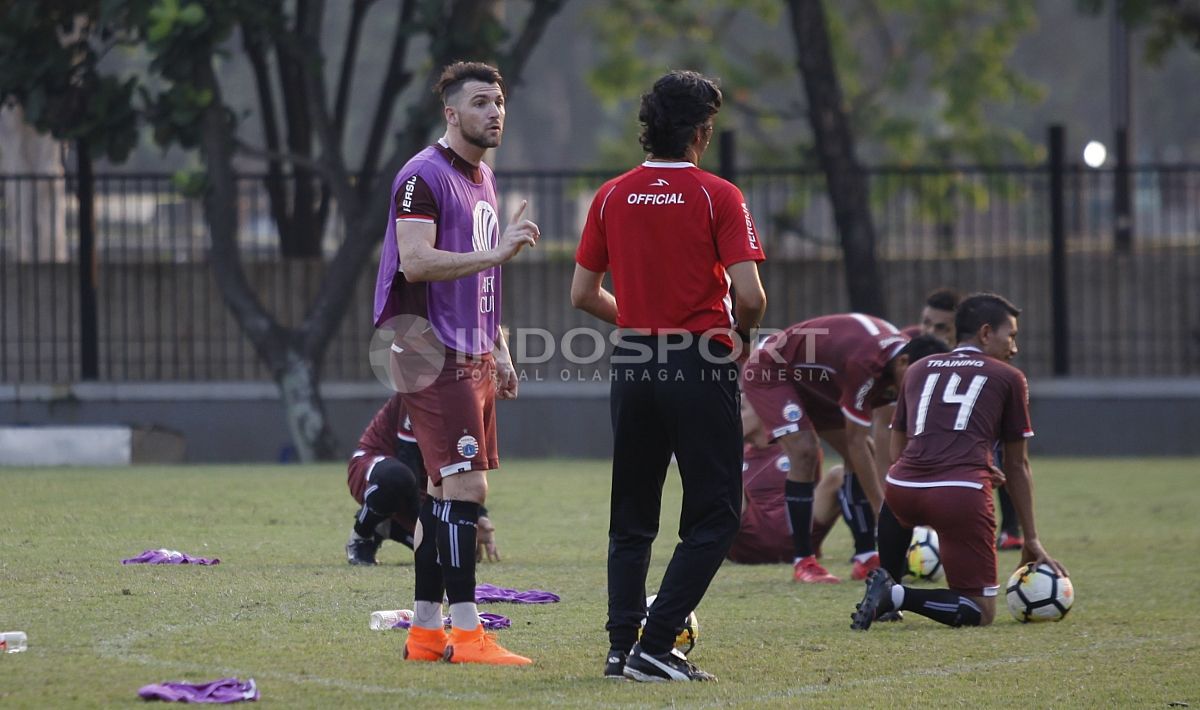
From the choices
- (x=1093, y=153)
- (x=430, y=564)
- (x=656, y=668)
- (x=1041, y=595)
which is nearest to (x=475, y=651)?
(x=430, y=564)

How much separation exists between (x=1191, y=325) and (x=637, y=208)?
44.6ft

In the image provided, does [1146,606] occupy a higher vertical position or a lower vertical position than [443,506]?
lower

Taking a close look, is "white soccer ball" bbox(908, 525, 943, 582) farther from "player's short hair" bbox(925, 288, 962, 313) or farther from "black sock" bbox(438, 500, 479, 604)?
"black sock" bbox(438, 500, 479, 604)

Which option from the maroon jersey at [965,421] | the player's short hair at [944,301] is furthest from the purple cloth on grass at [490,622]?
the player's short hair at [944,301]

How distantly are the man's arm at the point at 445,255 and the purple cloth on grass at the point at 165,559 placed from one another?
117 inches

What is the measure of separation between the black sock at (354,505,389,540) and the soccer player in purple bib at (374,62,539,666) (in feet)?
7.11

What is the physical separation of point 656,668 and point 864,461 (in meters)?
3.74

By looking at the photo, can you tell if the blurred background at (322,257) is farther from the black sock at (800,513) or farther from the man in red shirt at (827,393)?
the black sock at (800,513)

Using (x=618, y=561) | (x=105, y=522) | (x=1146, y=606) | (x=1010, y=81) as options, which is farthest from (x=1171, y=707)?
(x=1010, y=81)

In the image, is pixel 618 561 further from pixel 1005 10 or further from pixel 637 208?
pixel 1005 10

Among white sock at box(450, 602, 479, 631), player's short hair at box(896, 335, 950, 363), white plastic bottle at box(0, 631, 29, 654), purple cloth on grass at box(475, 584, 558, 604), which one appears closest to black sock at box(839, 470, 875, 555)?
player's short hair at box(896, 335, 950, 363)

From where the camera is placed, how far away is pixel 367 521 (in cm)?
824

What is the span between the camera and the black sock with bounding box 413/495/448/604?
596 cm

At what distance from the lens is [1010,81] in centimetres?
2989
